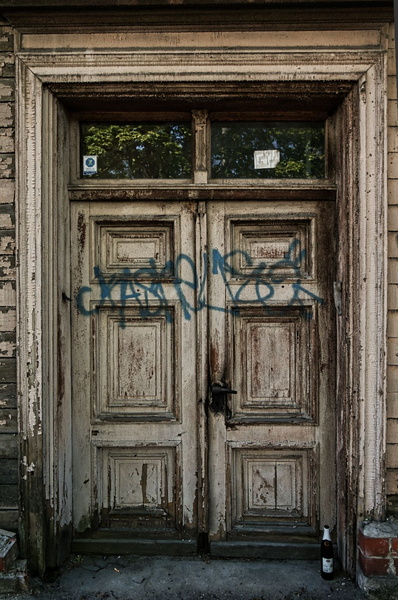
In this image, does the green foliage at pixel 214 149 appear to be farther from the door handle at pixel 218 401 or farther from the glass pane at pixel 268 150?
the door handle at pixel 218 401

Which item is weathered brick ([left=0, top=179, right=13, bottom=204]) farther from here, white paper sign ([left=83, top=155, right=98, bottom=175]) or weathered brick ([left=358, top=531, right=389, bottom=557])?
weathered brick ([left=358, top=531, right=389, bottom=557])

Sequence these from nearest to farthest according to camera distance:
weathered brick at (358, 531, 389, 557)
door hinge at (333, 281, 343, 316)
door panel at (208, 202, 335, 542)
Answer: weathered brick at (358, 531, 389, 557), door hinge at (333, 281, 343, 316), door panel at (208, 202, 335, 542)

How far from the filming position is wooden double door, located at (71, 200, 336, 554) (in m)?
3.15

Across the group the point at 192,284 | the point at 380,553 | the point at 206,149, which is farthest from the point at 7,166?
the point at 380,553

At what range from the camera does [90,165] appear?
3166 mm

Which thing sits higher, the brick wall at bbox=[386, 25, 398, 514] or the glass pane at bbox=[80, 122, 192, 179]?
the glass pane at bbox=[80, 122, 192, 179]

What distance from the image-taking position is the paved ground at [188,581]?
9.18ft

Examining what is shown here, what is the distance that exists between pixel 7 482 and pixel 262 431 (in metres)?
1.56

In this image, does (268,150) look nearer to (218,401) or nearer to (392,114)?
(392,114)

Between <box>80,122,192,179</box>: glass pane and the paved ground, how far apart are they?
2404mm

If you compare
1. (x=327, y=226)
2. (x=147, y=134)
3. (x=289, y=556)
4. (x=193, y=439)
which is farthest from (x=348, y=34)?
(x=289, y=556)

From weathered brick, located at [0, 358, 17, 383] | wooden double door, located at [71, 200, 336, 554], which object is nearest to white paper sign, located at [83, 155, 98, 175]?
wooden double door, located at [71, 200, 336, 554]

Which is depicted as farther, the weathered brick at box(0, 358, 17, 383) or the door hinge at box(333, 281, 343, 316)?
the door hinge at box(333, 281, 343, 316)

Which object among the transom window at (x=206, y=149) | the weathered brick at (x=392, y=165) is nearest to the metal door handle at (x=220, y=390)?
the transom window at (x=206, y=149)
